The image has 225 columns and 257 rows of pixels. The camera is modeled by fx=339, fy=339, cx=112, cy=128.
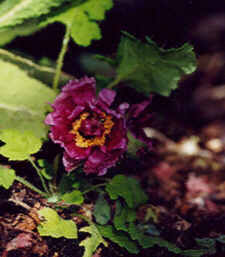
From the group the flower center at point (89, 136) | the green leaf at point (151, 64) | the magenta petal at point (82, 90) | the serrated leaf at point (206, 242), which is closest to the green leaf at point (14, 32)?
the green leaf at point (151, 64)

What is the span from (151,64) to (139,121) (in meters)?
0.40

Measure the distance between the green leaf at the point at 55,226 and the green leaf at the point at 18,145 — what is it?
1.01 feet

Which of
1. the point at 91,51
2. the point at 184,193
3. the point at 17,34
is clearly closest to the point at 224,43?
the point at 91,51

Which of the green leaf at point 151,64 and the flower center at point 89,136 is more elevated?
the green leaf at point 151,64

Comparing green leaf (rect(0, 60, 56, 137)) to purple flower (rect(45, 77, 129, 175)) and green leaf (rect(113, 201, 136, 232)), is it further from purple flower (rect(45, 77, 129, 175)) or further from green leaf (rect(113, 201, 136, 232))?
green leaf (rect(113, 201, 136, 232))

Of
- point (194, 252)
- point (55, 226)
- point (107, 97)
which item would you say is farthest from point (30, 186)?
point (194, 252)

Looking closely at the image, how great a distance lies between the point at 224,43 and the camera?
3609mm

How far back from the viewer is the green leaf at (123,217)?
5.63 ft

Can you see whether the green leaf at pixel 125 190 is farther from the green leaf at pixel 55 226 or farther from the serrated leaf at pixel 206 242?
the serrated leaf at pixel 206 242

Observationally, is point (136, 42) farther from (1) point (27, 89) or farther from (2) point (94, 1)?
(1) point (27, 89)

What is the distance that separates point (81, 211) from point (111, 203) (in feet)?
0.80

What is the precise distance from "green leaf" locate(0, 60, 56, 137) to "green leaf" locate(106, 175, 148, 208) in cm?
57

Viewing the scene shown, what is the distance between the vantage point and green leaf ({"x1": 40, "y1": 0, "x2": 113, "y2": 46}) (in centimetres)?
220

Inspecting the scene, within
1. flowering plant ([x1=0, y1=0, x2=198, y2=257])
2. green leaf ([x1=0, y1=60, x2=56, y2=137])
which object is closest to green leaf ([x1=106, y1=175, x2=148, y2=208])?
flowering plant ([x1=0, y1=0, x2=198, y2=257])
